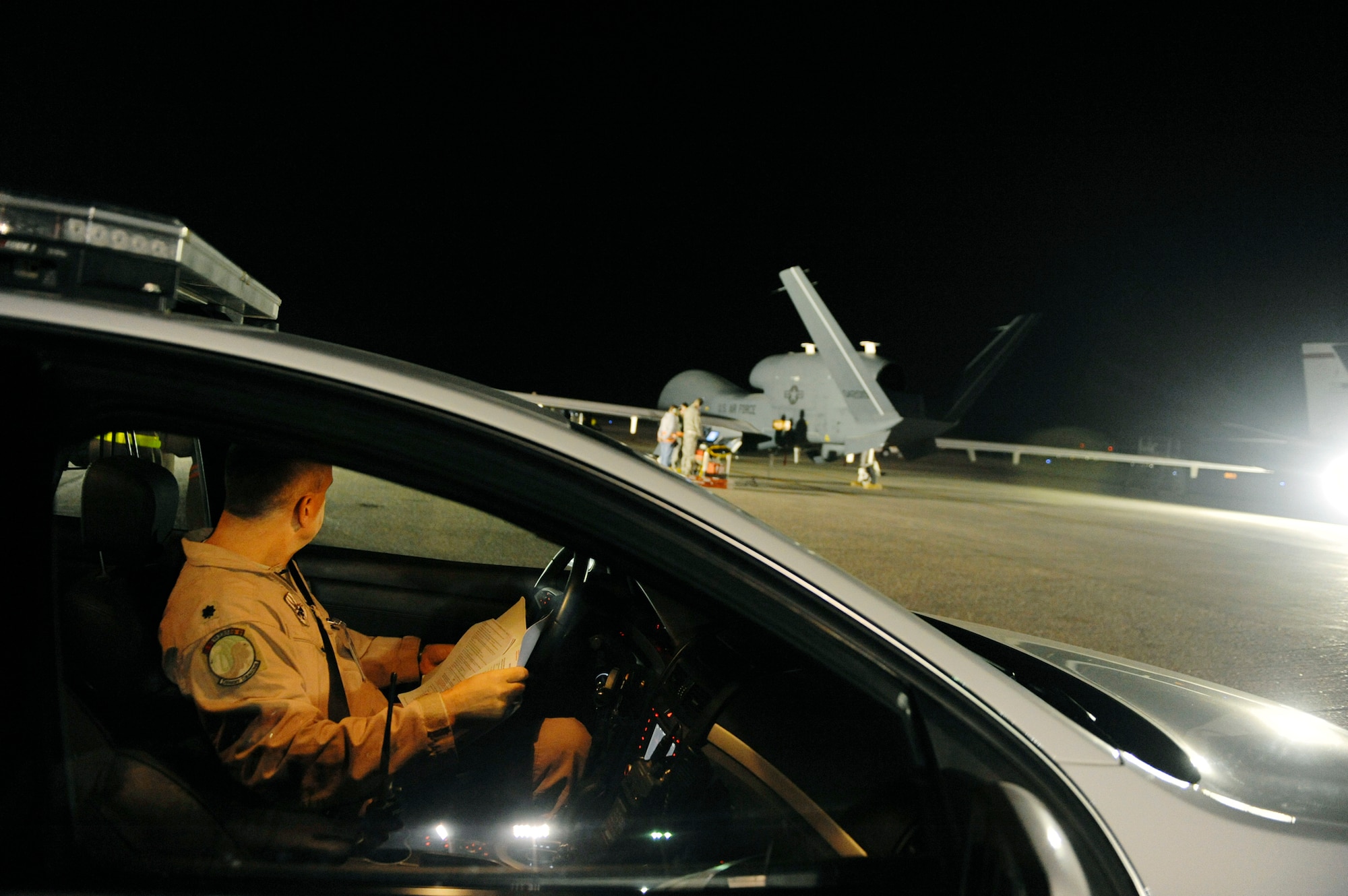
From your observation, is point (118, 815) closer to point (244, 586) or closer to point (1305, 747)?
point (244, 586)

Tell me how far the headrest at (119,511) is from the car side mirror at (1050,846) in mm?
1881

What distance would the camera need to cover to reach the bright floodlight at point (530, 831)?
47.6 inches

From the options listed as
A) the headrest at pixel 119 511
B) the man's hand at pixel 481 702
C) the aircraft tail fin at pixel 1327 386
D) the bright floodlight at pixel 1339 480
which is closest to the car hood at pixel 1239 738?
the man's hand at pixel 481 702

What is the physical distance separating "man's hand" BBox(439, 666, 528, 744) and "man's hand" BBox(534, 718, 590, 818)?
16 cm

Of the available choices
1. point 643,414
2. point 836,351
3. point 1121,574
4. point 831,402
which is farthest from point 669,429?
point 643,414

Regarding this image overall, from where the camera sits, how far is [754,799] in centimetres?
144

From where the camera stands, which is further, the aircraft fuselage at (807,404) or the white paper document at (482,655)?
the aircraft fuselage at (807,404)

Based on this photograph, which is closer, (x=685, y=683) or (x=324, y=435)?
(x=324, y=435)

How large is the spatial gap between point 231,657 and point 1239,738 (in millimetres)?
1902

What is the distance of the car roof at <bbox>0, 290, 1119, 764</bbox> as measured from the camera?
100cm

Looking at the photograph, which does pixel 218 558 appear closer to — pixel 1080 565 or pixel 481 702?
pixel 481 702

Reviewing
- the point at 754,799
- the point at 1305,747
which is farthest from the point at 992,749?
the point at 1305,747

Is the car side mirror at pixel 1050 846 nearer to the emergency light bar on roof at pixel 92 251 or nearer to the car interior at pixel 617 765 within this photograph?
the car interior at pixel 617 765

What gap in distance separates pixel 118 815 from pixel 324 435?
1.95 feet
